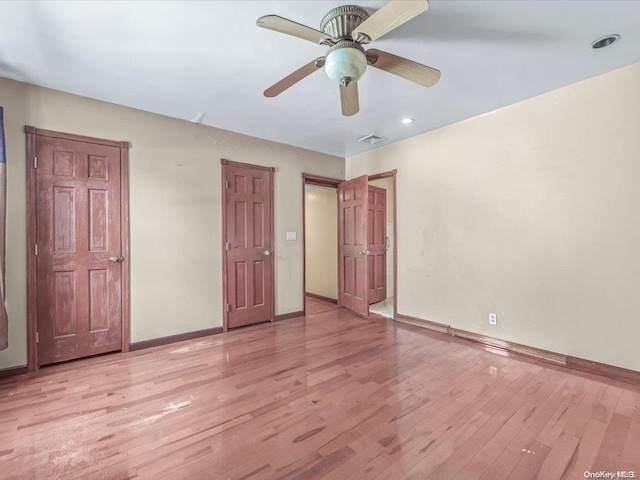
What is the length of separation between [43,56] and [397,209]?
12.4 ft

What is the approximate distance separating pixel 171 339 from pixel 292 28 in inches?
124

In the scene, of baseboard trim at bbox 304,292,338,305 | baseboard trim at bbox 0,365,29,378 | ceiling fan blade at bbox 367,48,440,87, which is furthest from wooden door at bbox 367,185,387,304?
baseboard trim at bbox 0,365,29,378

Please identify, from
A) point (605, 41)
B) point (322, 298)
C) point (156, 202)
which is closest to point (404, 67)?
point (605, 41)

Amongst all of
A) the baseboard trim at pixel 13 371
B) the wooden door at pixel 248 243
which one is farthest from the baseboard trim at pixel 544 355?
the baseboard trim at pixel 13 371

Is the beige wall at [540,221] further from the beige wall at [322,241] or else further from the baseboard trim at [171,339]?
the baseboard trim at [171,339]

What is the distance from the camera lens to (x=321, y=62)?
1860 millimetres

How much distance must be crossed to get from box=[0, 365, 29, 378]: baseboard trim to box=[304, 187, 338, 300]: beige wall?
3.91 meters

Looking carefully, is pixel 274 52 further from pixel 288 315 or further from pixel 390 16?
pixel 288 315

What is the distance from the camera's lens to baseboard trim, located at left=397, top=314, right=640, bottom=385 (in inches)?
92.2

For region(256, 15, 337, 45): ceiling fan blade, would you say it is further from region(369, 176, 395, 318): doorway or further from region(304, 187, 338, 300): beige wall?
region(304, 187, 338, 300): beige wall

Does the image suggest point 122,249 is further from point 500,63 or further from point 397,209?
point 500,63

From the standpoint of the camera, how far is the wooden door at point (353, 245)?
4355 mm

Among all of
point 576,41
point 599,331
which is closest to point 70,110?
point 576,41

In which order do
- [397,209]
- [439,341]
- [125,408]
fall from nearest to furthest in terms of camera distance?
[125,408]
[439,341]
[397,209]
